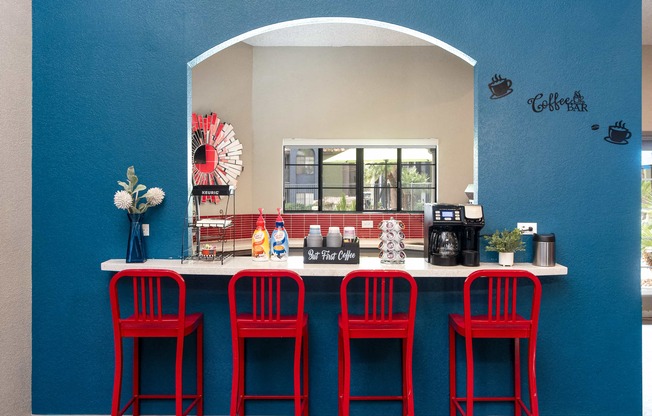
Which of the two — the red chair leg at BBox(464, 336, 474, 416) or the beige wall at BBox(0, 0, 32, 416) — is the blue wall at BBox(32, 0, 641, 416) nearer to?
the beige wall at BBox(0, 0, 32, 416)

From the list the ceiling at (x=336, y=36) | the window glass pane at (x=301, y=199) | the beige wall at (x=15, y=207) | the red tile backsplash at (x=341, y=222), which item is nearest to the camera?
the beige wall at (x=15, y=207)

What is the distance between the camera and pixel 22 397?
2.64 m

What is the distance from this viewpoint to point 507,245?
2523 mm

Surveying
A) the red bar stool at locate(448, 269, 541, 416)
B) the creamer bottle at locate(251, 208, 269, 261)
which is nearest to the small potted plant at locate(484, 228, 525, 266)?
the red bar stool at locate(448, 269, 541, 416)

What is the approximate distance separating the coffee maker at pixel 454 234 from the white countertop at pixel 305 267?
6 cm

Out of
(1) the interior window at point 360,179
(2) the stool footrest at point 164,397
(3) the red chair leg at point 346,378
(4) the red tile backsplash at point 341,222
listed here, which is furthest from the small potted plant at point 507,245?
(1) the interior window at point 360,179

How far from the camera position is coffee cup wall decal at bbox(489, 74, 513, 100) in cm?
266

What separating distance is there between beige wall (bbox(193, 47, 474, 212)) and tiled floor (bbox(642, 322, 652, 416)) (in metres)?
2.62

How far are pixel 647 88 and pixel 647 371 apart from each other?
312 cm

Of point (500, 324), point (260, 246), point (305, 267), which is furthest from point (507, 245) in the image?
point (260, 246)

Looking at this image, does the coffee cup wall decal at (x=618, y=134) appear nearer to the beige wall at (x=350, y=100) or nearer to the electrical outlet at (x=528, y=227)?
the electrical outlet at (x=528, y=227)

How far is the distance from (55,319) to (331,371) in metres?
1.75

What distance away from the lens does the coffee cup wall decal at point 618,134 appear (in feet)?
8.64

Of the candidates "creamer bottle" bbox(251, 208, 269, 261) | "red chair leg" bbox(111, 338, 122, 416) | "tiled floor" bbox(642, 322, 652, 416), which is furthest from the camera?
"tiled floor" bbox(642, 322, 652, 416)
